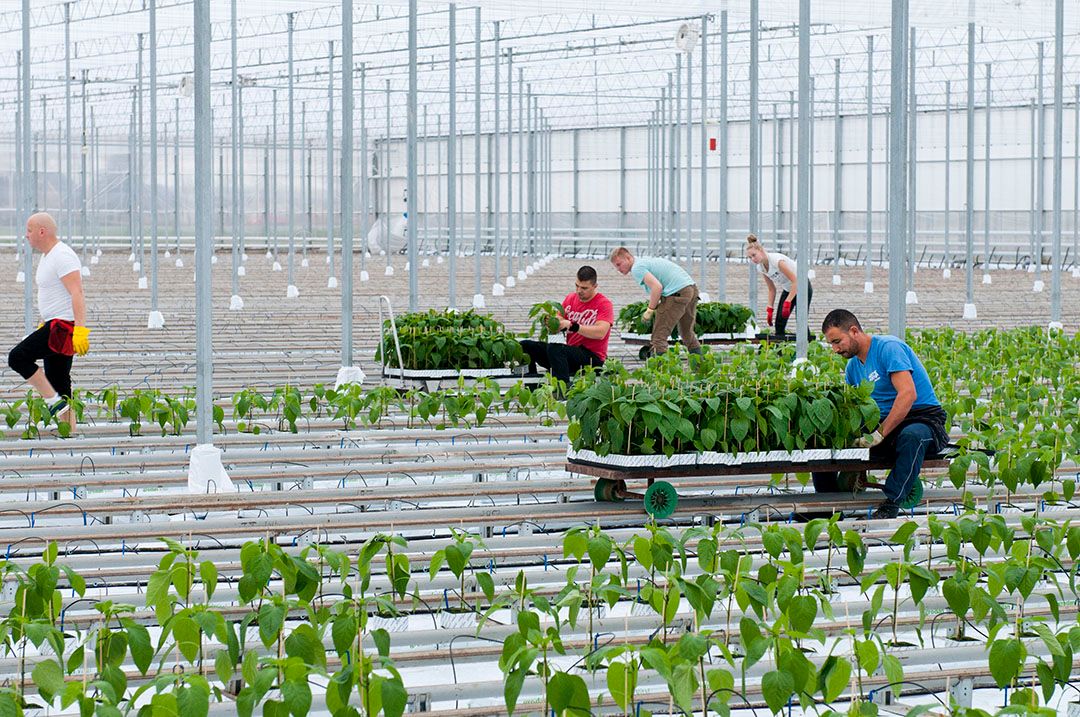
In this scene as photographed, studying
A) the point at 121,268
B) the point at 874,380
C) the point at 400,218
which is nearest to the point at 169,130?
the point at 400,218

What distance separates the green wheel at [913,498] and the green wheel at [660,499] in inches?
42.4

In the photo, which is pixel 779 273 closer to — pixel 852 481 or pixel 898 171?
pixel 898 171

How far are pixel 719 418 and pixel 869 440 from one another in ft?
2.92

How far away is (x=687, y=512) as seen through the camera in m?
6.92

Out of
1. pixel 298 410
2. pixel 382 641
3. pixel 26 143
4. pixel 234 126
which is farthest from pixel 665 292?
pixel 234 126

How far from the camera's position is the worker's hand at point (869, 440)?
7.12 metres

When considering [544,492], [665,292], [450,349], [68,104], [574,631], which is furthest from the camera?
[68,104]

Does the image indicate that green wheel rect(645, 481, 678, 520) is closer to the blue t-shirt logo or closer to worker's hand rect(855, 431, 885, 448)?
worker's hand rect(855, 431, 885, 448)

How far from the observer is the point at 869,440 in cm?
724

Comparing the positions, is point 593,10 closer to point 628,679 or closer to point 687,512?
point 687,512

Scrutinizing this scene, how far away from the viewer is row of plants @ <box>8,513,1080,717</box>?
3689mm

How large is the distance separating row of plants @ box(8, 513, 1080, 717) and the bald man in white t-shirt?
3.21 meters

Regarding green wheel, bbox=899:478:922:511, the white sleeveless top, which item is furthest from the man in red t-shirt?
green wheel, bbox=899:478:922:511

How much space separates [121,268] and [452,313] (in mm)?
20990
